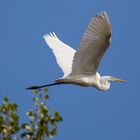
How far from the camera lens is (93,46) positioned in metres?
6.99

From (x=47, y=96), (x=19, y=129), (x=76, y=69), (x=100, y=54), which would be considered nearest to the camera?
(x=19, y=129)

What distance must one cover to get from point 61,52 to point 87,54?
242cm

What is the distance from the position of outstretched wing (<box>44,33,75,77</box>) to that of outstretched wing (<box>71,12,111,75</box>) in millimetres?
666

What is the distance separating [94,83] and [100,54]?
1.09 metres

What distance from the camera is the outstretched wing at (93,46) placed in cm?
→ 618

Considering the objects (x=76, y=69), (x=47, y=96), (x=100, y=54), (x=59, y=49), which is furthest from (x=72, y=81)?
(x=47, y=96)

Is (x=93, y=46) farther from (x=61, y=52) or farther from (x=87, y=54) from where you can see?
(x=61, y=52)

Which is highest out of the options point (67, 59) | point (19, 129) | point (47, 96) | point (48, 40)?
point (48, 40)

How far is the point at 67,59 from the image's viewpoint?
368 inches

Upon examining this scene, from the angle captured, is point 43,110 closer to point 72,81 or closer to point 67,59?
point 72,81

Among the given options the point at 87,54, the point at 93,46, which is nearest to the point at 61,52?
the point at 87,54

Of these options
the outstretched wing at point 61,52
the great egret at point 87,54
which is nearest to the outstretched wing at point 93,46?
the great egret at point 87,54

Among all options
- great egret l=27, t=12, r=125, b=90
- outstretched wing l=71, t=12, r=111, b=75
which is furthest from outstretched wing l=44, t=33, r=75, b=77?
outstretched wing l=71, t=12, r=111, b=75

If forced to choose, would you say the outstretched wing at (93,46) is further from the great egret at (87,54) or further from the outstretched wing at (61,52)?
the outstretched wing at (61,52)
